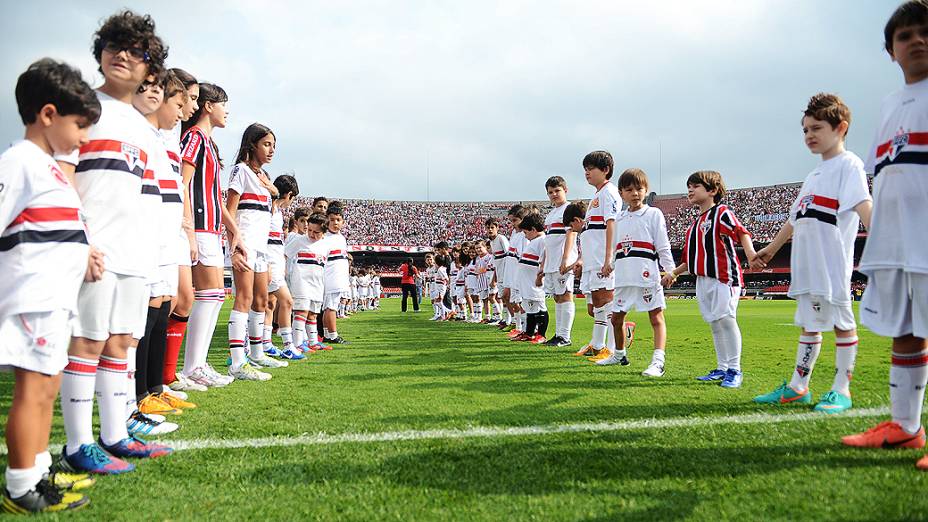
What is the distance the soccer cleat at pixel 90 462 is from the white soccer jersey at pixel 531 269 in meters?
7.71

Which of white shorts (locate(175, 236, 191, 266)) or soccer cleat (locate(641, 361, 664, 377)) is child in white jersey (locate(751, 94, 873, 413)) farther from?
white shorts (locate(175, 236, 191, 266))

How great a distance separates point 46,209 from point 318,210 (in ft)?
24.7

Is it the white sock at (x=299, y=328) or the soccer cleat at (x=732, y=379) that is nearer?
the soccer cleat at (x=732, y=379)

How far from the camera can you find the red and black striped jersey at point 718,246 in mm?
5113

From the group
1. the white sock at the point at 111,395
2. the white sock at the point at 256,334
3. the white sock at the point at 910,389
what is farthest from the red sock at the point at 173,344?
the white sock at the point at 910,389

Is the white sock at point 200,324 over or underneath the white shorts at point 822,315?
underneath

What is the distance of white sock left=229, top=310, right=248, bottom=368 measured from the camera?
5586 mm

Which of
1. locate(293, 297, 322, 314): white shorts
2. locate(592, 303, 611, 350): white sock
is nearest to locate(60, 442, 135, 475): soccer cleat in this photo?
locate(592, 303, 611, 350): white sock

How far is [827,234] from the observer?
12.8 feet

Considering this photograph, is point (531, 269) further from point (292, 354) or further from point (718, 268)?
point (718, 268)

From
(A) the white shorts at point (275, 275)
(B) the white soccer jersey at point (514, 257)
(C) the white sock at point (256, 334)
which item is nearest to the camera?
(C) the white sock at point (256, 334)

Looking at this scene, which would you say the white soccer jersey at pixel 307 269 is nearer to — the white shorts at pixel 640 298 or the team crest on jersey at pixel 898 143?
the white shorts at pixel 640 298

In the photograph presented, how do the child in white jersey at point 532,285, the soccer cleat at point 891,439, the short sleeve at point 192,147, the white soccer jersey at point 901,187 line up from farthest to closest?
the child in white jersey at point 532,285
the short sleeve at point 192,147
the soccer cleat at point 891,439
the white soccer jersey at point 901,187

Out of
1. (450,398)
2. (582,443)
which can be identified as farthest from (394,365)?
(582,443)
